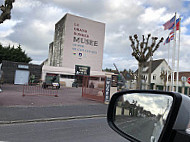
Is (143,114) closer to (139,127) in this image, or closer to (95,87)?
(139,127)

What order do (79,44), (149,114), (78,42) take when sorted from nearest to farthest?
(149,114) → (78,42) → (79,44)

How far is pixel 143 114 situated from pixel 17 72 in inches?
1366

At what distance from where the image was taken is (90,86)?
1477 cm

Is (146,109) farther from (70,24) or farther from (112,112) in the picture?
(70,24)

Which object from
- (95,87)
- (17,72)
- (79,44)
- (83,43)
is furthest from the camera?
(83,43)

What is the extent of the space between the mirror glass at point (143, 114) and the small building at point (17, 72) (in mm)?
33003

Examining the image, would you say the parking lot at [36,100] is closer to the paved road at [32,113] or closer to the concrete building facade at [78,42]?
the paved road at [32,113]

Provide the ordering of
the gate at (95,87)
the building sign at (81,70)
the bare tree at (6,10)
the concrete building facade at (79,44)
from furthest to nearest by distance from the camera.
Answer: the concrete building facade at (79,44)
the building sign at (81,70)
the bare tree at (6,10)
the gate at (95,87)

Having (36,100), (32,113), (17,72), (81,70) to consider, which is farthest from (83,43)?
(32,113)

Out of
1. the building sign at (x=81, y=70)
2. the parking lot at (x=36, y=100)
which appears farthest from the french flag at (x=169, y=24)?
the building sign at (x=81, y=70)

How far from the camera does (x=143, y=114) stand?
1.56 meters

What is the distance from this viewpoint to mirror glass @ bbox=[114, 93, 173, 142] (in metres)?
1.32

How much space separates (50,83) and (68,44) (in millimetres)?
22192

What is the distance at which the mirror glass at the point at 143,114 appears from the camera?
1317 mm
